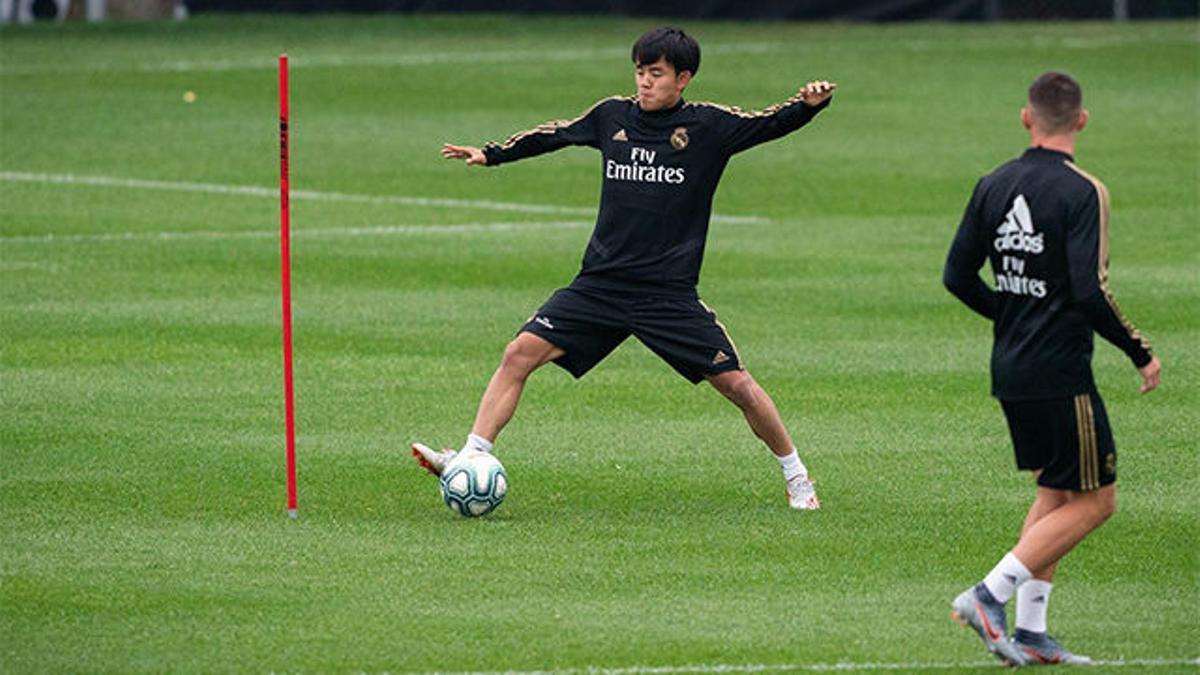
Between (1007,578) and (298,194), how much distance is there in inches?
674

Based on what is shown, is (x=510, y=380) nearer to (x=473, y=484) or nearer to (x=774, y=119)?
(x=473, y=484)

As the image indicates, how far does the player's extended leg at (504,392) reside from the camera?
479 inches

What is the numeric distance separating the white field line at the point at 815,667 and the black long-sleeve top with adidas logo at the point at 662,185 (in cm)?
321

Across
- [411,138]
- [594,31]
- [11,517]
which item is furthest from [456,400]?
[594,31]

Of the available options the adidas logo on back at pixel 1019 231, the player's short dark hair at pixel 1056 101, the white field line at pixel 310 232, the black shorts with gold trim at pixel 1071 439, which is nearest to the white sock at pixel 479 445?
the black shorts with gold trim at pixel 1071 439

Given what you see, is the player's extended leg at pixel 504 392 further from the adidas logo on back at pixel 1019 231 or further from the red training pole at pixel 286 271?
the adidas logo on back at pixel 1019 231

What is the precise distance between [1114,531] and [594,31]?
30154 millimetres

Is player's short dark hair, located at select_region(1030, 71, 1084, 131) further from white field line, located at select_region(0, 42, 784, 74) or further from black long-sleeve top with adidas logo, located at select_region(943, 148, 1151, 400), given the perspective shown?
white field line, located at select_region(0, 42, 784, 74)

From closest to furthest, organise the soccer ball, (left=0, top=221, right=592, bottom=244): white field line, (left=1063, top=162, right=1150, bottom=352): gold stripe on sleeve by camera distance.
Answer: (left=1063, top=162, right=1150, bottom=352): gold stripe on sleeve < the soccer ball < (left=0, top=221, right=592, bottom=244): white field line

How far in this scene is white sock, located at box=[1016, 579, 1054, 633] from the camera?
9.41 meters

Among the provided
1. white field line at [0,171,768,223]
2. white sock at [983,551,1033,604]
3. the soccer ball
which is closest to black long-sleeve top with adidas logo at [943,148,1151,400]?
white sock at [983,551,1033,604]

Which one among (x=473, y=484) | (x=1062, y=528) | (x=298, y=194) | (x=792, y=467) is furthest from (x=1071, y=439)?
(x=298, y=194)

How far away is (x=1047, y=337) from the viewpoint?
9320 mm

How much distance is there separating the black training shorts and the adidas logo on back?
3.01 metres
